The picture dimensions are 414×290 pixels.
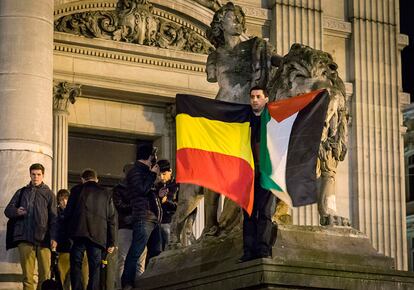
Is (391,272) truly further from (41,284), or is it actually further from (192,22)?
(192,22)

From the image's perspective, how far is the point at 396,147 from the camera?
92.0ft

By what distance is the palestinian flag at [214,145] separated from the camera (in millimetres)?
15453

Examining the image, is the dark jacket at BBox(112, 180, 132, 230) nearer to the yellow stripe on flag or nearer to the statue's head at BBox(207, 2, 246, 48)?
the statue's head at BBox(207, 2, 246, 48)

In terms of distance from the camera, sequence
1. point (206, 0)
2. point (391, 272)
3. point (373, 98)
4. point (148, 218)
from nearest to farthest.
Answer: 1. point (391, 272)
2. point (148, 218)
3. point (206, 0)
4. point (373, 98)

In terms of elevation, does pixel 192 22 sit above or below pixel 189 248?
above

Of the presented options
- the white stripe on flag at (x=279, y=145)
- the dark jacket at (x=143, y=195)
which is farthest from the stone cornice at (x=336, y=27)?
the white stripe on flag at (x=279, y=145)

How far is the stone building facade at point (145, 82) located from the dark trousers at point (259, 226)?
6.25 metres

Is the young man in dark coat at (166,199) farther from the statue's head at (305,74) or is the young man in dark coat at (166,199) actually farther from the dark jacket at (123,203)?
the statue's head at (305,74)

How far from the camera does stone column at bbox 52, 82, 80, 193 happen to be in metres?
24.1

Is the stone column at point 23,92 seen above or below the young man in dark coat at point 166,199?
above

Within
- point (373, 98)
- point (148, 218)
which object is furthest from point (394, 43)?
point (148, 218)

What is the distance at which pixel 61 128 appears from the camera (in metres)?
24.5

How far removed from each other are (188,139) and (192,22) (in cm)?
1004

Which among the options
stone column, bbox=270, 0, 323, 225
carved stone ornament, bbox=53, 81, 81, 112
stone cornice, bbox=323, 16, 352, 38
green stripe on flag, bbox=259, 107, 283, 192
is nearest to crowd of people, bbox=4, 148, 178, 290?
green stripe on flag, bbox=259, 107, 283, 192
